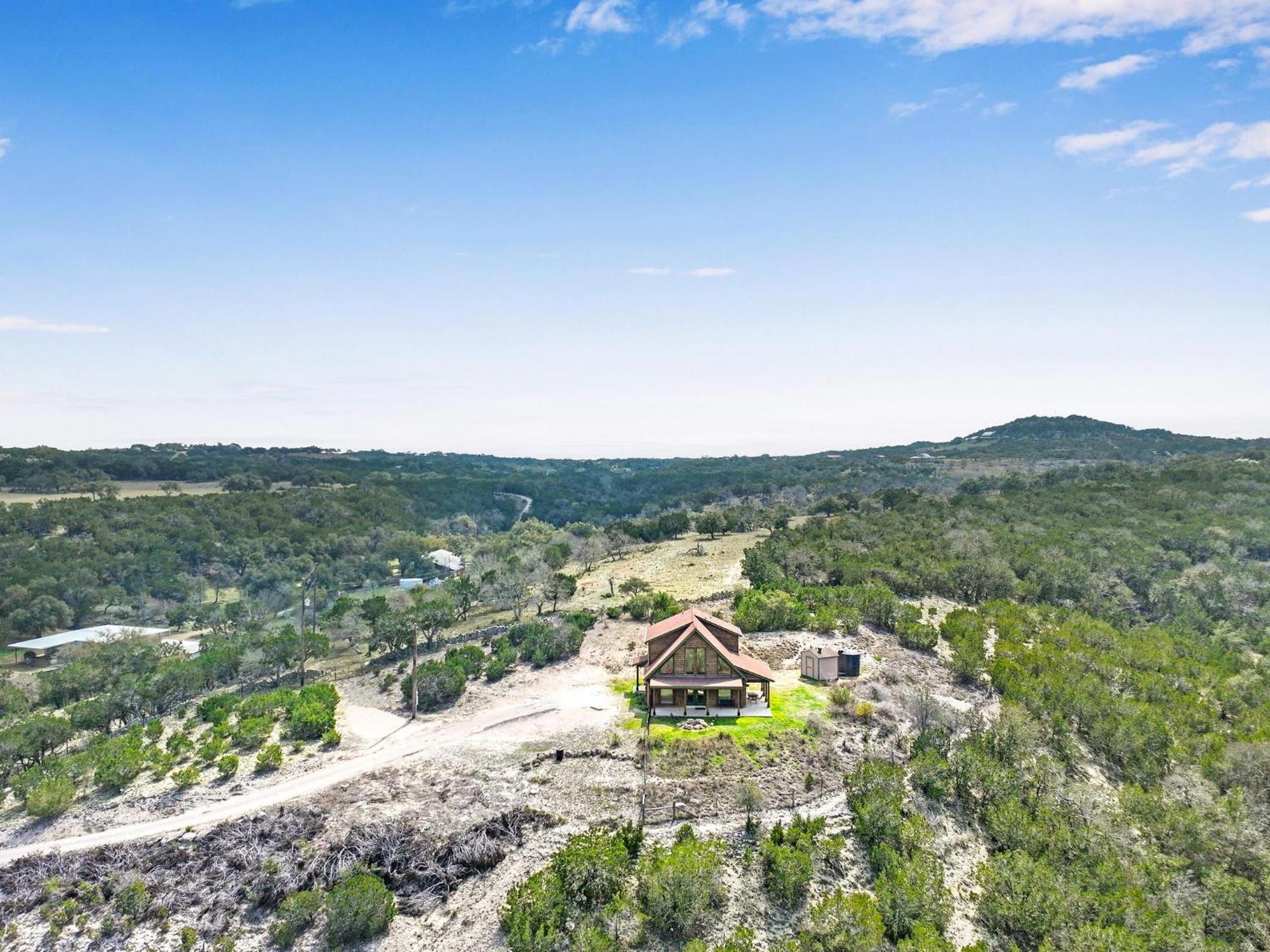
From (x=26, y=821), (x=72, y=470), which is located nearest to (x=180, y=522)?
(x=72, y=470)

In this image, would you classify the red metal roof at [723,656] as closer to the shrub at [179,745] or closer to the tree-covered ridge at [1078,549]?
the tree-covered ridge at [1078,549]

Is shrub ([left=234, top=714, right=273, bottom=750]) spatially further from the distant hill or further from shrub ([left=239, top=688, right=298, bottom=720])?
the distant hill

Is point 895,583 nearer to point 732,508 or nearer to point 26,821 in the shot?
point 732,508

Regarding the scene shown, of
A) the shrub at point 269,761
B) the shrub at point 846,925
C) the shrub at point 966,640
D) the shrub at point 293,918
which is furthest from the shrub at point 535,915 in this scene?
the shrub at point 966,640

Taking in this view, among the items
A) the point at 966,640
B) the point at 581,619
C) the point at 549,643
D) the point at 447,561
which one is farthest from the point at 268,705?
the point at 447,561

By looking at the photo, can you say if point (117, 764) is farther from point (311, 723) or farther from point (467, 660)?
point (467, 660)

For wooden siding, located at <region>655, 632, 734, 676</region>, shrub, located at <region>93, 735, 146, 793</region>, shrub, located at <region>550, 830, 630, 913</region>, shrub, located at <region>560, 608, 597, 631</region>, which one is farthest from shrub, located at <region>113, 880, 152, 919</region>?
shrub, located at <region>560, 608, 597, 631</region>
